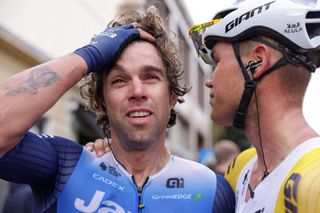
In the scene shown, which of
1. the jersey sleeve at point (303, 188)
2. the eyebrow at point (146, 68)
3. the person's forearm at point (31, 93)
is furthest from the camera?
the eyebrow at point (146, 68)

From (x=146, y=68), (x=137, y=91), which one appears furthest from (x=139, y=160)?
(x=146, y=68)

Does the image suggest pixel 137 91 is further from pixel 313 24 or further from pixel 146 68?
pixel 313 24

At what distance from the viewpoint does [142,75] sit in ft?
11.4

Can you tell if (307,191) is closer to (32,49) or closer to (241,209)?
(241,209)

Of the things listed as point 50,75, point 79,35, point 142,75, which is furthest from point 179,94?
point 79,35

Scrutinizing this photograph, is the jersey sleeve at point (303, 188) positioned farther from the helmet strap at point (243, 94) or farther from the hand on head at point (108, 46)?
the hand on head at point (108, 46)

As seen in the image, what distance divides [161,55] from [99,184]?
0.94 meters

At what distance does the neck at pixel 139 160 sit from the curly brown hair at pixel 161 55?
1.16 feet

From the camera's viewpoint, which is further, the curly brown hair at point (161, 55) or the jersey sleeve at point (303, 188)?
the curly brown hair at point (161, 55)

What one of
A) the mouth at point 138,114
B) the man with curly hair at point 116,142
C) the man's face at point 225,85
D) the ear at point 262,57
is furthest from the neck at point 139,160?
the ear at point 262,57

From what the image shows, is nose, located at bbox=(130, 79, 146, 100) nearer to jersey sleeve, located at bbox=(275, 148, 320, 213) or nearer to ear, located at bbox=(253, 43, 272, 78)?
ear, located at bbox=(253, 43, 272, 78)

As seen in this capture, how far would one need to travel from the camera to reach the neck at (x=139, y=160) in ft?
11.4

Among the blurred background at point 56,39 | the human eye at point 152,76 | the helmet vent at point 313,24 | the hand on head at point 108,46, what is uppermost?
the hand on head at point 108,46

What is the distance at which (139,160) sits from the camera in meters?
3.49
